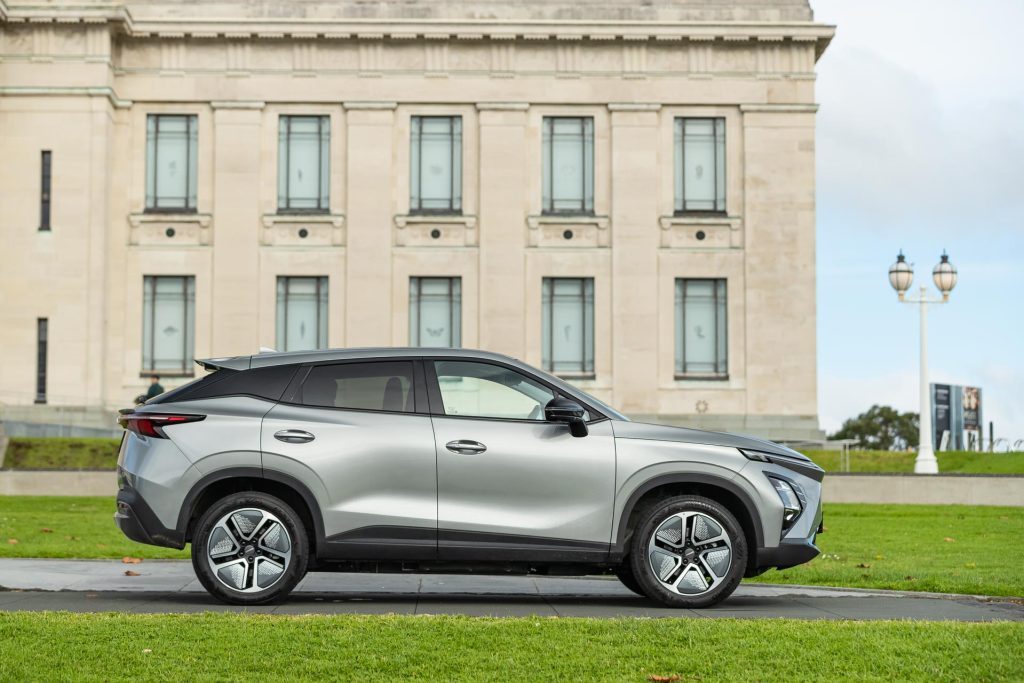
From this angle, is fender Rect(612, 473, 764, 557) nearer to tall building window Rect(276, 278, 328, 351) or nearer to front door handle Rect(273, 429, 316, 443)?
front door handle Rect(273, 429, 316, 443)

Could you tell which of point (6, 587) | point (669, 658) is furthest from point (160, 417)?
point (669, 658)

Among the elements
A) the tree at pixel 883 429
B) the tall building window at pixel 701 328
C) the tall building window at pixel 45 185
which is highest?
the tall building window at pixel 45 185

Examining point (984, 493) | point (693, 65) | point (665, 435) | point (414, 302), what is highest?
point (693, 65)

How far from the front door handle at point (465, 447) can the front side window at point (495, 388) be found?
0.30m

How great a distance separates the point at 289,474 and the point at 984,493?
1924 cm

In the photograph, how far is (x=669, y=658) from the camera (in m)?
7.06

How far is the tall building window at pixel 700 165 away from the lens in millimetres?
37781

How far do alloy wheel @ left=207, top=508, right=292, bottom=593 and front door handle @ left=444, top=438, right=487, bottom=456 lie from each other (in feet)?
4.23

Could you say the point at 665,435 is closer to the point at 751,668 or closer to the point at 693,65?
the point at 751,668

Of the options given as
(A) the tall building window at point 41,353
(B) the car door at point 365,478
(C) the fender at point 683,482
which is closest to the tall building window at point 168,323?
(A) the tall building window at point 41,353

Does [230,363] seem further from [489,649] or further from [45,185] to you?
[45,185]

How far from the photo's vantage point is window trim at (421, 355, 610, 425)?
31.0 feet

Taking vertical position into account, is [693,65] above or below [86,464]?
above

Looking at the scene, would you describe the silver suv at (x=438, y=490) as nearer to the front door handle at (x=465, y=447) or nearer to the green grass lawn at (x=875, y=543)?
the front door handle at (x=465, y=447)
